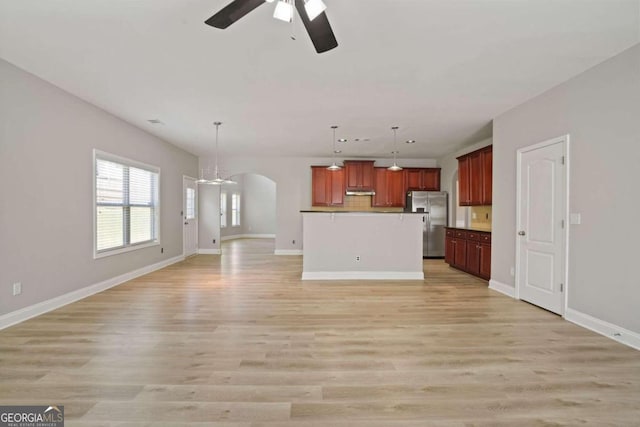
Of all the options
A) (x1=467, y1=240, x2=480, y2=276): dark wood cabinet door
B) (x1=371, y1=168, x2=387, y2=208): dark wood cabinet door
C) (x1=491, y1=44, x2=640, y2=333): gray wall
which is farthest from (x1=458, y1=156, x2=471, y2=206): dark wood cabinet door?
(x1=491, y1=44, x2=640, y2=333): gray wall

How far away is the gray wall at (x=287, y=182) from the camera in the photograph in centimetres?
855

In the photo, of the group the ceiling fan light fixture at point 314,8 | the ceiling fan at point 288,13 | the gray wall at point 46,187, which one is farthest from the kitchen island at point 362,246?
the ceiling fan light fixture at point 314,8

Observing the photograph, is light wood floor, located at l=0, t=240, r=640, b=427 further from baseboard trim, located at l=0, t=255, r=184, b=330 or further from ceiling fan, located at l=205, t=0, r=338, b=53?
ceiling fan, located at l=205, t=0, r=338, b=53

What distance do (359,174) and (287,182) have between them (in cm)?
201

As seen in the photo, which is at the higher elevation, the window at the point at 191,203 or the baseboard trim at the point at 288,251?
the window at the point at 191,203

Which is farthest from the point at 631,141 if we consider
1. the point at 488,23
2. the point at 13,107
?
the point at 13,107

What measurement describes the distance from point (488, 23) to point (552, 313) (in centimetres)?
330

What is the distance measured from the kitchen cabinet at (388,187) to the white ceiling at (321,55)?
3362 millimetres

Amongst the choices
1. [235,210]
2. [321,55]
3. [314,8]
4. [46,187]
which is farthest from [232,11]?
[235,210]

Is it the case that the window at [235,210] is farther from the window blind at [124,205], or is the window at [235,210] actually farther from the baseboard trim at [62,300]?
the baseboard trim at [62,300]

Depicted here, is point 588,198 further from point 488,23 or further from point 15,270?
point 15,270

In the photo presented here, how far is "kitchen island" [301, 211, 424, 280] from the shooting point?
549cm

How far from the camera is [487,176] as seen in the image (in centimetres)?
568

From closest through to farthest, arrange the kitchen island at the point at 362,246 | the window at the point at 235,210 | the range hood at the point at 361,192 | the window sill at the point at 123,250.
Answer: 1. the window sill at the point at 123,250
2. the kitchen island at the point at 362,246
3. the range hood at the point at 361,192
4. the window at the point at 235,210
